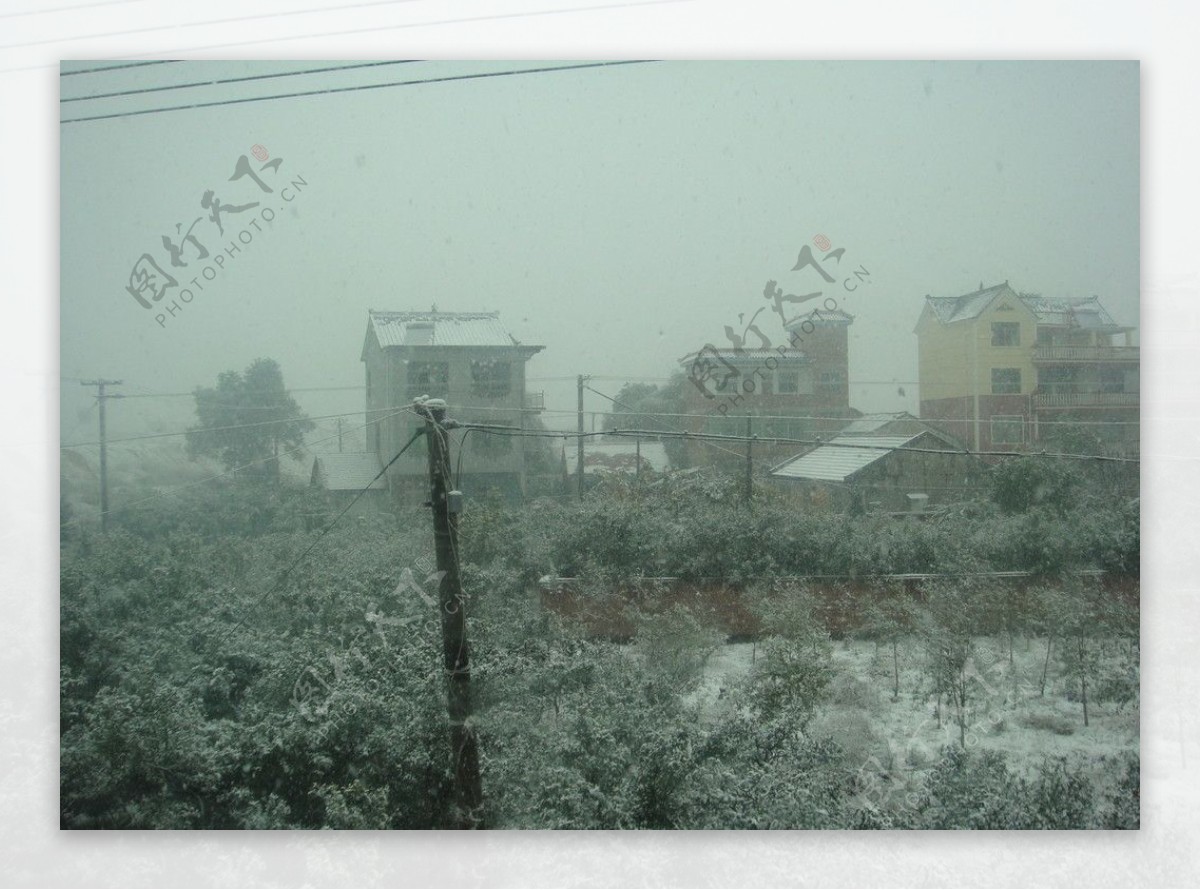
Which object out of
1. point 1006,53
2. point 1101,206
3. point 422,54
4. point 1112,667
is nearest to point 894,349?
point 1101,206

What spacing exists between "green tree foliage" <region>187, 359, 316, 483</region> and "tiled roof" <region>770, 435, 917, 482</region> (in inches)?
69.4

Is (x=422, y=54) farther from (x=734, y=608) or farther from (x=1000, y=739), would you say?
(x=1000, y=739)

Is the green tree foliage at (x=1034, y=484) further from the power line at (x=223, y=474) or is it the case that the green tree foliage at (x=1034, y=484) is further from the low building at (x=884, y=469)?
the power line at (x=223, y=474)

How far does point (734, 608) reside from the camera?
2875 mm

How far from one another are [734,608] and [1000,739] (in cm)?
100

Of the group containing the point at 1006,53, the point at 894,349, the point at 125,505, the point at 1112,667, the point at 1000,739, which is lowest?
the point at 1000,739

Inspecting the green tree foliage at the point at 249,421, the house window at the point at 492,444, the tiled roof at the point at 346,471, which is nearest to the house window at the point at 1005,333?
the house window at the point at 492,444

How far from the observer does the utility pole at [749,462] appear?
2918 mm

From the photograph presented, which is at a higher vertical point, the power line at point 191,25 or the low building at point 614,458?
the power line at point 191,25

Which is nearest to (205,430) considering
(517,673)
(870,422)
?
(517,673)

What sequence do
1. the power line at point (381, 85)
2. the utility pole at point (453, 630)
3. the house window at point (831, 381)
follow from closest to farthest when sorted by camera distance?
the utility pole at point (453, 630), the power line at point (381, 85), the house window at point (831, 381)

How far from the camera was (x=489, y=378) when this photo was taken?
2.87 metres

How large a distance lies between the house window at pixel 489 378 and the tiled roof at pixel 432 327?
88 mm

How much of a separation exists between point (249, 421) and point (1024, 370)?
9.18ft
